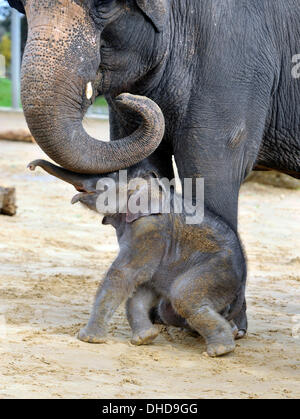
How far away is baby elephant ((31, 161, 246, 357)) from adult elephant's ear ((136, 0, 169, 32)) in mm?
935

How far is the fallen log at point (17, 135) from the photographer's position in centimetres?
1571

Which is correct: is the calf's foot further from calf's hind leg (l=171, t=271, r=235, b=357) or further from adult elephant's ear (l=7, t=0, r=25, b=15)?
adult elephant's ear (l=7, t=0, r=25, b=15)

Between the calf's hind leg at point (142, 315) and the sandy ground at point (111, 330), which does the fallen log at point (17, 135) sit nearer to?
the sandy ground at point (111, 330)

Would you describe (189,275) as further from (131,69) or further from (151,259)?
(131,69)

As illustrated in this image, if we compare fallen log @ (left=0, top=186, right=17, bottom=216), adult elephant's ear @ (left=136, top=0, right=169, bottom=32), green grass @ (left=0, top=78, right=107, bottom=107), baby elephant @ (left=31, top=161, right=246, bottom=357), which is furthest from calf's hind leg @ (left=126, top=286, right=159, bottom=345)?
green grass @ (left=0, top=78, right=107, bottom=107)

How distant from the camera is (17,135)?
1586cm

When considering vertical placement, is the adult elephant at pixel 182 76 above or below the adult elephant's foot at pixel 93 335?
above

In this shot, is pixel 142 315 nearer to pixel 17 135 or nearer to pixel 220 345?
pixel 220 345

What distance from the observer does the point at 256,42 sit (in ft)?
16.9

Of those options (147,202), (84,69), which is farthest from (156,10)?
(147,202)

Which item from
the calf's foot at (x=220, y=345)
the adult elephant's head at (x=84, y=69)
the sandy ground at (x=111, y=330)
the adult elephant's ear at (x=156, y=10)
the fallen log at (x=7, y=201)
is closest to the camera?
the sandy ground at (x=111, y=330)

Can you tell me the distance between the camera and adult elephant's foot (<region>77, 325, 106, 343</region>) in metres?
5.16

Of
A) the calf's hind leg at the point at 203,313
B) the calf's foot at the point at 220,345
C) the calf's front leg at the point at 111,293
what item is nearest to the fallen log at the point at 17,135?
the calf's front leg at the point at 111,293

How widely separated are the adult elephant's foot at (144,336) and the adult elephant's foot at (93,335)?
0.18 metres
